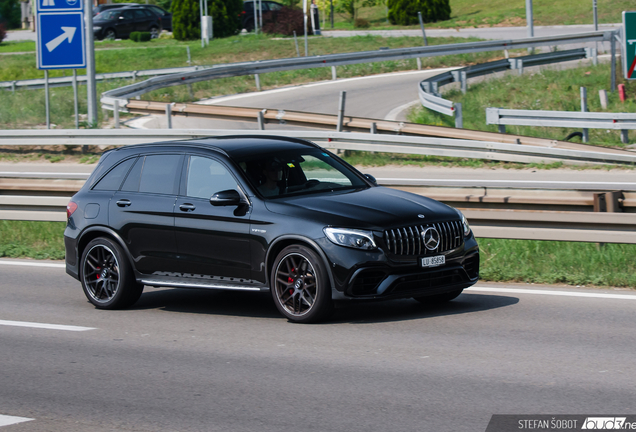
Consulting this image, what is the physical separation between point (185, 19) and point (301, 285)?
49748mm

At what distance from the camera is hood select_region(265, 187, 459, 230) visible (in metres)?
7.78

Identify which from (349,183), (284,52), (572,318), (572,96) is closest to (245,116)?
(572,96)

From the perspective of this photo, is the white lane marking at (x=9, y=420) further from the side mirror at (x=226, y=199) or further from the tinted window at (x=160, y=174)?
the tinted window at (x=160, y=174)

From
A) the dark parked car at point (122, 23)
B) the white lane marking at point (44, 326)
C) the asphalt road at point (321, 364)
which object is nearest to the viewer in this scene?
the asphalt road at point (321, 364)

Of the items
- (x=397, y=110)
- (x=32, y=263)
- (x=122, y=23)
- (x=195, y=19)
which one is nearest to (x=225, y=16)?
(x=195, y=19)

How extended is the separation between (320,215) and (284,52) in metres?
37.7

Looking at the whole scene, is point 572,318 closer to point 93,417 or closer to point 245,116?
point 93,417

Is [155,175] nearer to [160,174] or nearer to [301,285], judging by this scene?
[160,174]

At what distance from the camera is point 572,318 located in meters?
8.03

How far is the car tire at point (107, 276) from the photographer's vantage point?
9.15m

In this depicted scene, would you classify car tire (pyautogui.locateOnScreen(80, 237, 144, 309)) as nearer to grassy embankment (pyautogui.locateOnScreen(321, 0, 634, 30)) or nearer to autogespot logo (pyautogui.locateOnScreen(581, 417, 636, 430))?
autogespot logo (pyautogui.locateOnScreen(581, 417, 636, 430))

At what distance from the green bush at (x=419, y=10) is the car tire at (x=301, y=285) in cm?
5578

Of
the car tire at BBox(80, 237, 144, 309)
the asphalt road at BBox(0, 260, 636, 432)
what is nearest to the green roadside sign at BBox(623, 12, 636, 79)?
the asphalt road at BBox(0, 260, 636, 432)

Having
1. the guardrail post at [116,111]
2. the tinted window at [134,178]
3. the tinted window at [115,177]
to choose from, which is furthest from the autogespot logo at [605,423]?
the guardrail post at [116,111]
